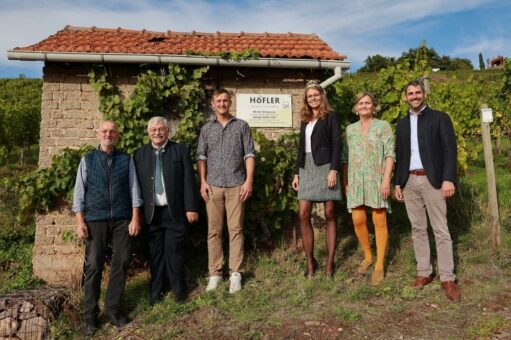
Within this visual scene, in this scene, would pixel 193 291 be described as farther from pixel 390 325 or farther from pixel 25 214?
pixel 25 214

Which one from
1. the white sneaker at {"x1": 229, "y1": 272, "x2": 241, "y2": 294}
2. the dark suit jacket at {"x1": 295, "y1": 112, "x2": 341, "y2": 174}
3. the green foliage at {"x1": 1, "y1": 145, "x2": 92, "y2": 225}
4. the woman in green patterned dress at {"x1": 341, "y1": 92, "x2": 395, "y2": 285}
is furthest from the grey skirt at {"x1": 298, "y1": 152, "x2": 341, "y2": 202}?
the green foliage at {"x1": 1, "y1": 145, "x2": 92, "y2": 225}

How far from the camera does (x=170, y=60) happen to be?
5.40m

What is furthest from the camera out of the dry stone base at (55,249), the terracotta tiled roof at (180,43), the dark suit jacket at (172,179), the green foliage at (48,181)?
the terracotta tiled roof at (180,43)

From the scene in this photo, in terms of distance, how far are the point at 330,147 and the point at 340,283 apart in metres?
1.39

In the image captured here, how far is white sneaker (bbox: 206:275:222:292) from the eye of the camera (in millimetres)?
4098

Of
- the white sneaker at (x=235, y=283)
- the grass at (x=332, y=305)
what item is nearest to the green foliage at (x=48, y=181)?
the grass at (x=332, y=305)

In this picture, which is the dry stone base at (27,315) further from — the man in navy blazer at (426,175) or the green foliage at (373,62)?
the green foliage at (373,62)

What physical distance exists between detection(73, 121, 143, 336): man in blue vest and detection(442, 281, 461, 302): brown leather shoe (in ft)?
9.58

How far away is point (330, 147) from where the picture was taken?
3.96 meters

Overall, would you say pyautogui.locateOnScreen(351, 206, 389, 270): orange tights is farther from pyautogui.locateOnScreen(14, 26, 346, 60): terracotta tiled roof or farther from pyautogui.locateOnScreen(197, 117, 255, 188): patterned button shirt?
pyautogui.locateOnScreen(14, 26, 346, 60): terracotta tiled roof

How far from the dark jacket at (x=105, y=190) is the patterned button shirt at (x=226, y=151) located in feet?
2.85

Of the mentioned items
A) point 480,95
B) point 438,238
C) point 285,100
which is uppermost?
point 480,95

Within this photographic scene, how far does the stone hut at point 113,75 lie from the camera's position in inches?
209

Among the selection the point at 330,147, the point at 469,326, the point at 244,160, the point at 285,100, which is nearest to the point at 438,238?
the point at 469,326
